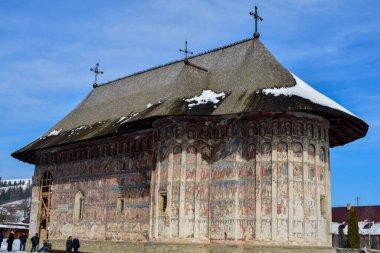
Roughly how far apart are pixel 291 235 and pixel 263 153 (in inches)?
129

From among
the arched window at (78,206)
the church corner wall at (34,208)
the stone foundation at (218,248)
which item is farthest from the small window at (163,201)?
the church corner wall at (34,208)

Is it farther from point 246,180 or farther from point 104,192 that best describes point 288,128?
Answer: point 104,192

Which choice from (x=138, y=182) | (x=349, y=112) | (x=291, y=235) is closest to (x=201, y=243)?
(x=291, y=235)

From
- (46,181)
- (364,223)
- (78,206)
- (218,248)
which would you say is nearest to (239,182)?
(218,248)

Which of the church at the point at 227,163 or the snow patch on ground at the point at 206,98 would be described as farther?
the snow patch on ground at the point at 206,98

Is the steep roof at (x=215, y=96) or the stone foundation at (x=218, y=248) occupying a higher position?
the steep roof at (x=215, y=96)

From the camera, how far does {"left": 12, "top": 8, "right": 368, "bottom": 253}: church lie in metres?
19.6

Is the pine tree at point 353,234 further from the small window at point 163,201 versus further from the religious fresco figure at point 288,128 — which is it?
the small window at point 163,201

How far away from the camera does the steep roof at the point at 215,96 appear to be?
20.1 meters

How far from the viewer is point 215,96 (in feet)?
72.0

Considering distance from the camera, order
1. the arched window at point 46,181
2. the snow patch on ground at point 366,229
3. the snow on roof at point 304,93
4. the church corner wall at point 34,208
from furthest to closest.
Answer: the snow patch on ground at point 366,229 < the church corner wall at point 34,208 < the arched window at point 46,181 < the snow on roof at point 304,93

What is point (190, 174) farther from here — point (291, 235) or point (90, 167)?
point (90, 167)

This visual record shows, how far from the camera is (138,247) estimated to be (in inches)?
915

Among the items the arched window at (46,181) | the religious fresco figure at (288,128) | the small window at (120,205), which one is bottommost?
the small window at (120,205)
